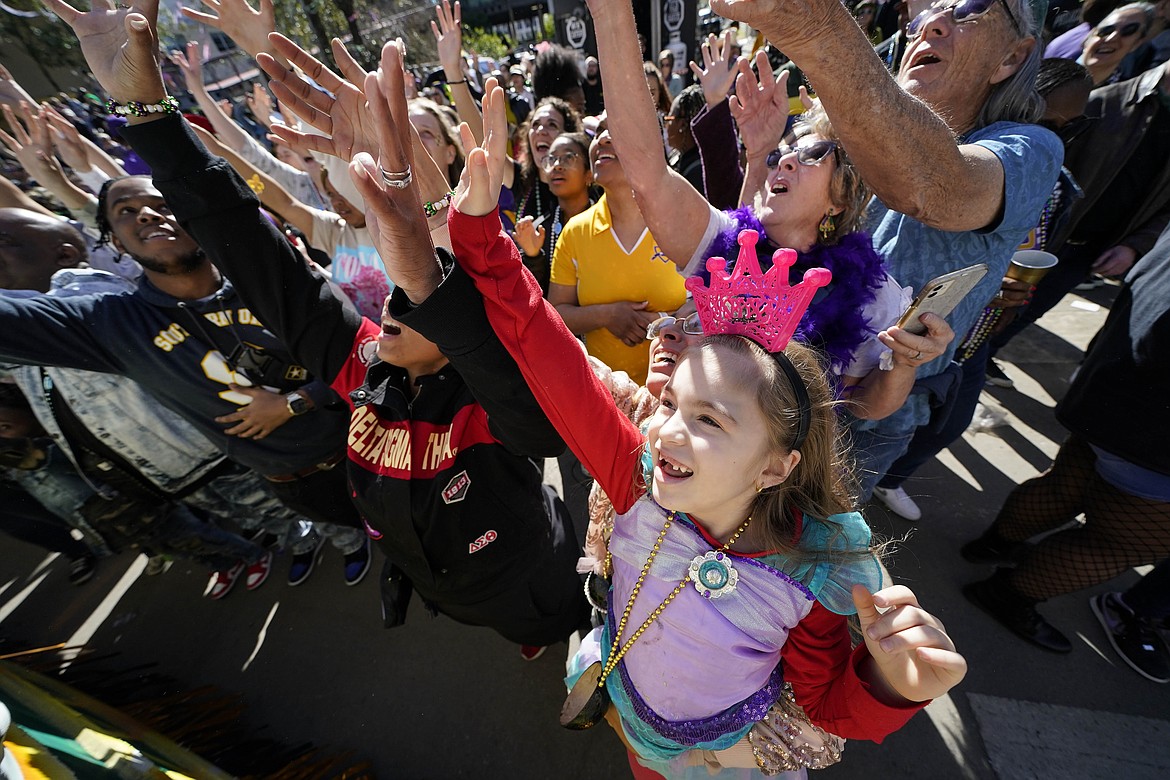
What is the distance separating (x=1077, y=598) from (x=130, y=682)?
405 cm

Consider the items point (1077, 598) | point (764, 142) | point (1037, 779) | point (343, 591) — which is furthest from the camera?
point (343, 591)

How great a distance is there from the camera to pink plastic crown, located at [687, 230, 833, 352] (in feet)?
3.22

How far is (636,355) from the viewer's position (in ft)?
7.52

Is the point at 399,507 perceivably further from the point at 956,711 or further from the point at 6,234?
the point at 6,234

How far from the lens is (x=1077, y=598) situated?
2.18 m

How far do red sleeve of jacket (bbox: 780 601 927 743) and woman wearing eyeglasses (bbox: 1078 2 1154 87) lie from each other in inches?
171

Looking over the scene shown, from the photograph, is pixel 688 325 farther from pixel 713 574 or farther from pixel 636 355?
pixel 636 355

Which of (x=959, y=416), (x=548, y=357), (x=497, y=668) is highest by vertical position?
(x=548, y=357)

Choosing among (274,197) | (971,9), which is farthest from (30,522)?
(971,9)

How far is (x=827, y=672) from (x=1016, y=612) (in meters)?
1.62

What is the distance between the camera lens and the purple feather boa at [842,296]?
135 cm

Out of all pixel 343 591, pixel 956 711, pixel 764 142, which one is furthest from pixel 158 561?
pixel 956 711

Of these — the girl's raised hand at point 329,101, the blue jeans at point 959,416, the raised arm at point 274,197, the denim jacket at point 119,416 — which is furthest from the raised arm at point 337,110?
the blue jeans at point 959,416

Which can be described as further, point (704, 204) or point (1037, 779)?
point (1037, 779)
